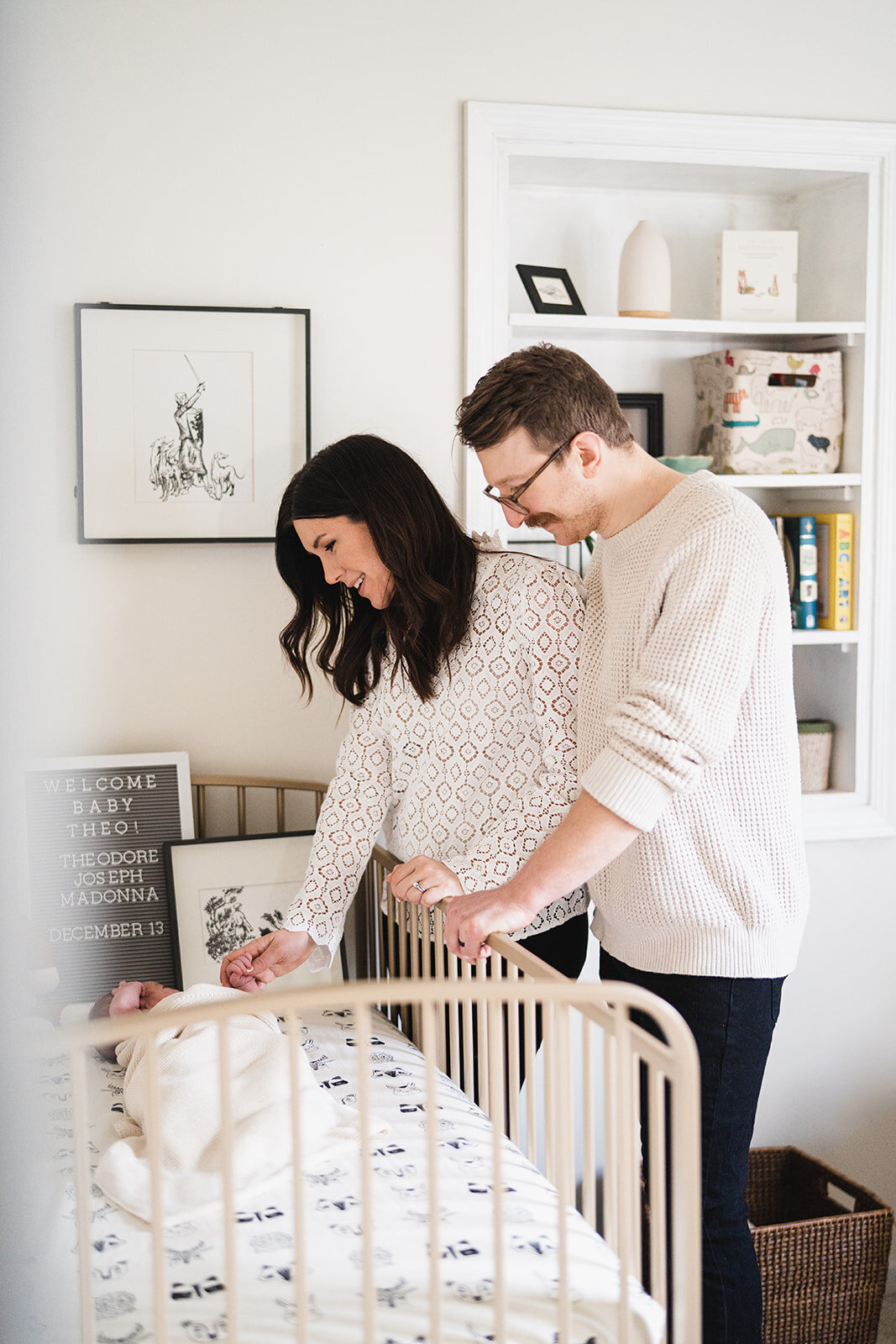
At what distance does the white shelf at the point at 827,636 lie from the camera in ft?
6.86

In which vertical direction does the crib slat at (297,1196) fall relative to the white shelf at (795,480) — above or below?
below

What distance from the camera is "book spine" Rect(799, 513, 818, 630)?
2.12 meters

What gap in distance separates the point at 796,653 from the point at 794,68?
1066 millimetres

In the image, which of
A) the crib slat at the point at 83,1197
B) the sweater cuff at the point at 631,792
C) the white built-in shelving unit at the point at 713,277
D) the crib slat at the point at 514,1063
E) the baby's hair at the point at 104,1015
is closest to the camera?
the crib slat at the point at 83,1197

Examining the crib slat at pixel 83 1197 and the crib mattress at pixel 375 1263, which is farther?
the crib mattress at pixel 375 1263

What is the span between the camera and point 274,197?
5.94ft

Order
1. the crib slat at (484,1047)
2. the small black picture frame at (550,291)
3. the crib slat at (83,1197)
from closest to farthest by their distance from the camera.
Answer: the crib slat at (83,1197), the crib slat at (484,1047), the small black picture frame at (550,291)

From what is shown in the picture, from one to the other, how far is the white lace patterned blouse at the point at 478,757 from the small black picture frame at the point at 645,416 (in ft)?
2.49

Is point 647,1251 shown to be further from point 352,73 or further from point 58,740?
point 352,73

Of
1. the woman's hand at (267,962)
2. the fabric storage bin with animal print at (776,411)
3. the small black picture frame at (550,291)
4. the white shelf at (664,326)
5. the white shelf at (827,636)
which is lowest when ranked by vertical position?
the woman's hand at (267,962)

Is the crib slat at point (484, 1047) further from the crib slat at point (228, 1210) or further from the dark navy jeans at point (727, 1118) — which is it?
the crib slat at point (228, 1210)

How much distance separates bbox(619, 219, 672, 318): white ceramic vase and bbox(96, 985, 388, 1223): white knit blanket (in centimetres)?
137

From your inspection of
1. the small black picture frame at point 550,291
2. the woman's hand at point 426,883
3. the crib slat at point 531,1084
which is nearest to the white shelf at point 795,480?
the small black picture frame at point 550,291

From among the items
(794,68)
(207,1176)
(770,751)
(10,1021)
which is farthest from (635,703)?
(794,68)
